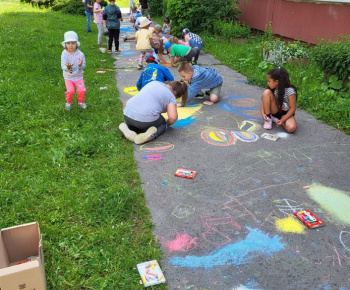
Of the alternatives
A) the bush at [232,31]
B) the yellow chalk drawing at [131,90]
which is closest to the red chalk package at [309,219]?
the yellow chalk drawing at [131,90]

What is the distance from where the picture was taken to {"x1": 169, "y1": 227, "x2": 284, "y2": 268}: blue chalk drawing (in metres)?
2.24

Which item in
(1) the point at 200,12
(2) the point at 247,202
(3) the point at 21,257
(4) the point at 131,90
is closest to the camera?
(3) the point at 21,257

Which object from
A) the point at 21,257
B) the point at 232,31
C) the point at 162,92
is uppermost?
the point at 232,31

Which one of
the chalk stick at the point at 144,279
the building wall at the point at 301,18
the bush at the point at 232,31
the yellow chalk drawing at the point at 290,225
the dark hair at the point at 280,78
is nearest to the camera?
the chalk stick at the point at 144,279

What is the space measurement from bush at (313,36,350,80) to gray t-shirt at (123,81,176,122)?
312cm

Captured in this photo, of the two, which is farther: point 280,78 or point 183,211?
point 280,78

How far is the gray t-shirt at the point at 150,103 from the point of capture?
3967 millimetres

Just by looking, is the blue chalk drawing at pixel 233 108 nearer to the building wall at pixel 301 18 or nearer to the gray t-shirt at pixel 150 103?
the gray t-shirt at pixel 150 103

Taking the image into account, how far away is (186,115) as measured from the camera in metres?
4.92

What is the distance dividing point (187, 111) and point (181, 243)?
296cm

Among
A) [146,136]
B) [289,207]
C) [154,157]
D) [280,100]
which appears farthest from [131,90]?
[289,207]

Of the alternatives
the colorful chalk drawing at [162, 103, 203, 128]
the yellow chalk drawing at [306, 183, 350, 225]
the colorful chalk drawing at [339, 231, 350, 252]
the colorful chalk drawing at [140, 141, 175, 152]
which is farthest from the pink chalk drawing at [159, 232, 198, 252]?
the colorful chalk drawing at [162, 103, 203, 128]

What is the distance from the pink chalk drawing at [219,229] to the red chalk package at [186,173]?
64 centimetres

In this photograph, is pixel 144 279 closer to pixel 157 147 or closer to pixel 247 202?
pixel 247 202
